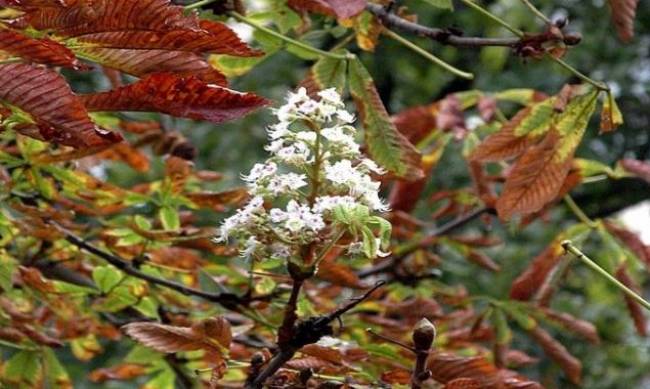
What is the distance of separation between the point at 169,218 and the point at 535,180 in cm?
36

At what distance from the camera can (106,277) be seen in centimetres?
100

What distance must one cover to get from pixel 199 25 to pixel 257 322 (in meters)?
0.37

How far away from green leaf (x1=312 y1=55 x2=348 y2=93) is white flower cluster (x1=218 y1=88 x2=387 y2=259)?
24 centimetres

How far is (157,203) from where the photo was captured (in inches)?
42.0

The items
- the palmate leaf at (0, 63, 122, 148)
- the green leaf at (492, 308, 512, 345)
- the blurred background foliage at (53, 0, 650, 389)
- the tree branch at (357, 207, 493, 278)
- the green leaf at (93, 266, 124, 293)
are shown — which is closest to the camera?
the palmate leaf at (0, 63, 122, 148)

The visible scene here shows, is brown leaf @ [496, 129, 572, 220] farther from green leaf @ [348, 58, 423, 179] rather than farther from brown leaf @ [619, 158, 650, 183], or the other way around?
brown leaf @ [619, 158, 650, 183]

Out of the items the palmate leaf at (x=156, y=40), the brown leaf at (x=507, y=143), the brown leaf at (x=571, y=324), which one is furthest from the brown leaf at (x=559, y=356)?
the palmate leaf at (x=156, y=40)

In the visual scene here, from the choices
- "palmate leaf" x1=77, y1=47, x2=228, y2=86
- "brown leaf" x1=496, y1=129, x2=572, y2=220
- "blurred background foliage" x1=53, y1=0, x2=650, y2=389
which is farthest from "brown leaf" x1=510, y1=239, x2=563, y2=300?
"blurred background foliage" x1=53, y1=0, x2=650, y2=389

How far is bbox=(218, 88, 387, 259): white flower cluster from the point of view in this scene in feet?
2.17

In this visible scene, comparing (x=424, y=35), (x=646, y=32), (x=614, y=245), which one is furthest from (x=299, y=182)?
(x=646, y=32)

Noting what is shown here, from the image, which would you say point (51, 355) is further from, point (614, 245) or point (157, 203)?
point (614, 245)

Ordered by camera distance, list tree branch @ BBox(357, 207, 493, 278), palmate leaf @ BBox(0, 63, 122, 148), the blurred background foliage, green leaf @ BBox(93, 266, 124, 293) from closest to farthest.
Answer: palmate leaf @ BBox(0, 63, 122, 148), green leaf @ BBox(93, 266, 124, 293), tree branch @ BBox(357, 207, 493, 278), the blurred background foliage

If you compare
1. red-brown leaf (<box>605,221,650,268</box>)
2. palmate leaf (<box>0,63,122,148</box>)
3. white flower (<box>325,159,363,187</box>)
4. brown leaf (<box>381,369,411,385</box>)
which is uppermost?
palmate leaf (<box>0,63,122,148</box>)

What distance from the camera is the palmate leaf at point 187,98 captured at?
0.64 m
